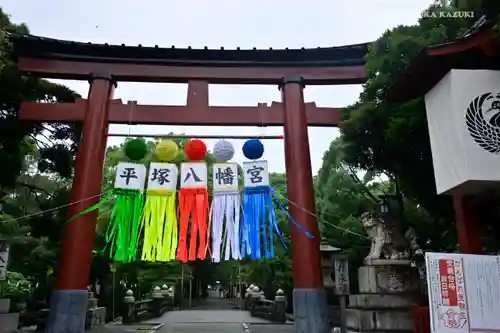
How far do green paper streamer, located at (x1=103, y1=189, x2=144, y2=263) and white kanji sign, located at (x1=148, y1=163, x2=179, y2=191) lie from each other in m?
0.35

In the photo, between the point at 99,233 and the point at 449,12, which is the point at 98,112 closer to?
the point at 99,233

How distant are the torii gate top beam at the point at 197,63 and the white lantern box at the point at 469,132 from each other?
538 centimetres

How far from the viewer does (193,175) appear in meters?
8.98

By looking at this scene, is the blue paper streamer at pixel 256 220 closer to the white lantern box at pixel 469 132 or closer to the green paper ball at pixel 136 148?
the green paper ball at pixel 136 148

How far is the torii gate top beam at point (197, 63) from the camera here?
11289mm

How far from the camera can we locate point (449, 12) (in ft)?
26.9

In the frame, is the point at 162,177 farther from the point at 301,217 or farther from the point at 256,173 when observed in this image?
the point at 301,217

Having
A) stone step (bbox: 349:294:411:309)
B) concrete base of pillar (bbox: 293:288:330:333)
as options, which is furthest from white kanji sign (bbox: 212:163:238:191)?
stone step (bbox: 349:294:411:309)

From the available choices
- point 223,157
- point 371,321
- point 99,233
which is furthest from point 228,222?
point 99,233

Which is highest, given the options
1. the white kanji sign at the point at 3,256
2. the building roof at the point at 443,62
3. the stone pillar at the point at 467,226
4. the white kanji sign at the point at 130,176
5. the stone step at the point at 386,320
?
the building roof at the point at 443,62

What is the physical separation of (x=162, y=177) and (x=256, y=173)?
6.31 feet

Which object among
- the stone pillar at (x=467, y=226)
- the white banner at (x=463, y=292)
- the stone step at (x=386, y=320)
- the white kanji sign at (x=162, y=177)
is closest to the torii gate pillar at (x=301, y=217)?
the stone step at (x=386, y=320)

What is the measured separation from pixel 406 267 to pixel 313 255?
201 centimetres

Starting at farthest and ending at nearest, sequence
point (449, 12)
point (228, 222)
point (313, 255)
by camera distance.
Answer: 1. point (313, 255)
2. point (228, 222)
3. point (449, 12)
